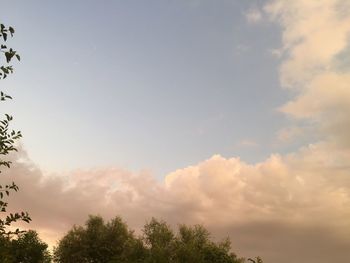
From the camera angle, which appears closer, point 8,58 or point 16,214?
point 8,58

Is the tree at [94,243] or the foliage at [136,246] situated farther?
the tree at [94,243]

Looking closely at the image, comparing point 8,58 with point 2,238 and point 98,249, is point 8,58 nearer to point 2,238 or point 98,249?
point 2,238

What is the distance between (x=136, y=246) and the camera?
226ft

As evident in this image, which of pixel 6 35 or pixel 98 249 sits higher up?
pixel 98 249

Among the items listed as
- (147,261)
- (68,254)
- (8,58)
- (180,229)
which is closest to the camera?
(8,58)

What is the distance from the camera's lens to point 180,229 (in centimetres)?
7088

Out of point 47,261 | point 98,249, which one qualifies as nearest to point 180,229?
point 98,249

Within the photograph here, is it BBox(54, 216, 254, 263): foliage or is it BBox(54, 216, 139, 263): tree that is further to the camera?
BBox(54, 216, 139, 263): tree

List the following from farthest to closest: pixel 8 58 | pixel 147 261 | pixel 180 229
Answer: pixel 180 229
pixel 147 261
pixel 8 58

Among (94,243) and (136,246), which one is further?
(94,243)

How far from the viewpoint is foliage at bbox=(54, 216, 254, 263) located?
209ft

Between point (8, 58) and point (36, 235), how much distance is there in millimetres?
81525

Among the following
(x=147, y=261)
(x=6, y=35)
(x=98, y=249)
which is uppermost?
(x=98, y=249)

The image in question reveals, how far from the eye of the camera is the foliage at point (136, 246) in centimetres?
6381
